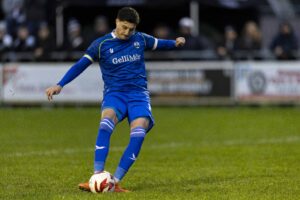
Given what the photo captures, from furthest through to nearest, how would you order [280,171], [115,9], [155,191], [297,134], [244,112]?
[115,9]
[244,112]
[297,134]
[280,171]
[155,191]

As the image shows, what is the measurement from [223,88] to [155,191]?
14.7 m

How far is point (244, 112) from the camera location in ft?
77.8

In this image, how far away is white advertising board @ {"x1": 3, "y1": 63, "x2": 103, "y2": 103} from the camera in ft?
80.5

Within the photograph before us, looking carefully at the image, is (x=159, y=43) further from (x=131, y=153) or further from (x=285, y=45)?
(x=285, y=45)

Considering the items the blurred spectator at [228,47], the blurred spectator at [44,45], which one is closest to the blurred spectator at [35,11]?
the blurred spectator at [44,45]

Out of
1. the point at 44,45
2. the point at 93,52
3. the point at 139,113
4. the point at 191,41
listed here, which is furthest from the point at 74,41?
the point at 139,113

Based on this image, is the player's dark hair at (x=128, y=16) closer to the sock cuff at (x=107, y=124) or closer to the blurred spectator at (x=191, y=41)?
the sock cuff at (x=107, y=124)

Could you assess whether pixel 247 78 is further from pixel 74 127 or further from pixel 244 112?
pixel 74 127

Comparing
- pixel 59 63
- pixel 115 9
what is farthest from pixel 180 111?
pixel 115 9

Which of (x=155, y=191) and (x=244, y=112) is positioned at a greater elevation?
(x=155, y=191)

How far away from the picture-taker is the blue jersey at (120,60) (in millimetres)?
10703

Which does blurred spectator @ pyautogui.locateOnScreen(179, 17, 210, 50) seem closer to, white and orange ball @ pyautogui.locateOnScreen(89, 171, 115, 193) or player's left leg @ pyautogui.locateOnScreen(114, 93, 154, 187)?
player's left leg @ pyautogui.locateOnScreen(114, 93, 154, 187)

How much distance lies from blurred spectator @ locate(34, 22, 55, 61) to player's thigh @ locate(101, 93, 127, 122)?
14930 millimetres

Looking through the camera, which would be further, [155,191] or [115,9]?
[115,9]
